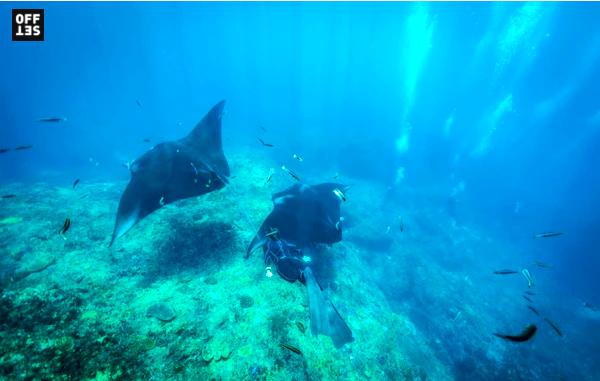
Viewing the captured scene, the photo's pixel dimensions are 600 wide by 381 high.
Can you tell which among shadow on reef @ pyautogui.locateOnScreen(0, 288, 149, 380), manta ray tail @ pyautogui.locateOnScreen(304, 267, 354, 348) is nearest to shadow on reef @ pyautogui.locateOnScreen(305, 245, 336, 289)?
manta ray tail @ pyautogui.locateOnScreen(304, 267, 354, 348)

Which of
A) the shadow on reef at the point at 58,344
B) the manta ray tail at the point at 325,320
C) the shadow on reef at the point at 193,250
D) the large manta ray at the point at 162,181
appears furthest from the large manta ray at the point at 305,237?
the shadow on reef at the point at 58,344

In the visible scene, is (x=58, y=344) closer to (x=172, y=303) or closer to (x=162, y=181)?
(x=172, y=303)

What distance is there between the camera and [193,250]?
561 cm

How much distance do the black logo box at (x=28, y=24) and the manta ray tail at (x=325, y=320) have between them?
11006 mm

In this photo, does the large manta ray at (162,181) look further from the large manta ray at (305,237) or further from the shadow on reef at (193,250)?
the large manta ray at (305,237)

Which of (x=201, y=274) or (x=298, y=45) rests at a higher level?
(x=298, y=45)

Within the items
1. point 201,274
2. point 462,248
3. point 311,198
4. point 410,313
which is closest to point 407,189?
point 462,248

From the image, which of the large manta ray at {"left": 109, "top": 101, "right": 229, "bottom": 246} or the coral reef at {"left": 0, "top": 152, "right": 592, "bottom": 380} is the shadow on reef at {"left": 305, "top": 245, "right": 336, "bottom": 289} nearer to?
the coral reef at {"left": 0, "top": 152, "right": 592, "bottom": 380}

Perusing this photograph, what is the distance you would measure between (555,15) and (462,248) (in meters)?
35.3

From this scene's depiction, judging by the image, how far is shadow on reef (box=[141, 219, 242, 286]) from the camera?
5121mm

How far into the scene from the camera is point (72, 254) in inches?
199

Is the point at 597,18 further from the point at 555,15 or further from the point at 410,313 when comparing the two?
the point at 410,313

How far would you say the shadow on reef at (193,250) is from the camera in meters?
5.12

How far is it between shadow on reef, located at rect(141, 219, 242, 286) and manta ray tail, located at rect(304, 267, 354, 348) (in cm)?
194
